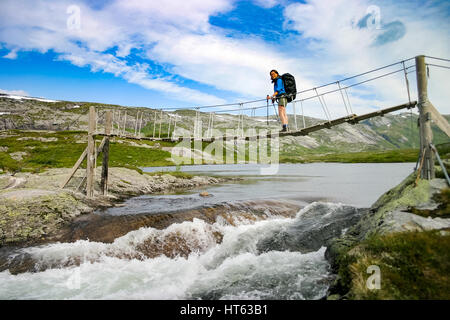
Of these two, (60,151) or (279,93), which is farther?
(60,151)

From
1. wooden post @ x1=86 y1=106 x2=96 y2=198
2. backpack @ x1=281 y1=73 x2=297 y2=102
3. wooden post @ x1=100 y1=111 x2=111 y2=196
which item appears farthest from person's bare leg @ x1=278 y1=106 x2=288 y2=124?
wooden post @ x1=86 y1=106 x2=96 y2=198

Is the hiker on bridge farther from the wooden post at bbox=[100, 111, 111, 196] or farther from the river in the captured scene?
the wooden post at bbox=[100, 111, 111, 196]

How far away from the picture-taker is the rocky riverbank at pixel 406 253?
20.2ft

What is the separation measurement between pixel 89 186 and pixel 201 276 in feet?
60.0

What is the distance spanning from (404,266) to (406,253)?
50cm

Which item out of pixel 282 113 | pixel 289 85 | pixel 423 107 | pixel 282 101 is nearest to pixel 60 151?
pixel 282 113

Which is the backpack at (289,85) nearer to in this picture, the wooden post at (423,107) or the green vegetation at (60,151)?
the wooden post at (423,107)

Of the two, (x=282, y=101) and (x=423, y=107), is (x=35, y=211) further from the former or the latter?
(x=423, y=107)

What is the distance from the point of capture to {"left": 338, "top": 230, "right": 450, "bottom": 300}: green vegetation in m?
6.04

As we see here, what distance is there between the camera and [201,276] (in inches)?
439

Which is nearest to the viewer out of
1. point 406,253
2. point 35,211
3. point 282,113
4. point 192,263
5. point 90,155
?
point 406,253

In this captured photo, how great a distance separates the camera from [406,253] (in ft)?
23.1

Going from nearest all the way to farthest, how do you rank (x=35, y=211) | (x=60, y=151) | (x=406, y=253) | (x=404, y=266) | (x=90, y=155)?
(x=404, y=266) < (x=406, y=253) < (x=35, y=211) < (x=90, y=155) < (x=60, y=151)

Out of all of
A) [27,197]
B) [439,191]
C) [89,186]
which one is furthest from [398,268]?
[89,186]
